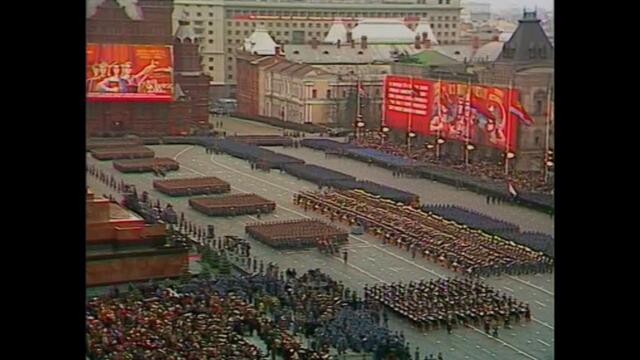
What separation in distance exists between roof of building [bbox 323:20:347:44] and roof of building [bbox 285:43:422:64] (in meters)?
0.02

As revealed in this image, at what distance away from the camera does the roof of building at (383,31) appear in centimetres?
210

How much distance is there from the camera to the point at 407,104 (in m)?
2.29

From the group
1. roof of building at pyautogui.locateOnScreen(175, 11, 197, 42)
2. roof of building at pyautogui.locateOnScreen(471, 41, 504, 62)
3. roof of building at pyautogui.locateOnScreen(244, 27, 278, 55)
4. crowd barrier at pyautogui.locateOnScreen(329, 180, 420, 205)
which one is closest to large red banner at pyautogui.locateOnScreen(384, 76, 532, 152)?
roof of building at pyautogui.locateOnScreen(471, 41, 504, 62)

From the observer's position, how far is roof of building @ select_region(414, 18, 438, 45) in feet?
7.04

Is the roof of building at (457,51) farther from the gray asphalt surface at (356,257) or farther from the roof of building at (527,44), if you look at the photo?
the gray asphalt surface at (356,257)

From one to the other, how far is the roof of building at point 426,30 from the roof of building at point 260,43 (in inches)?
14.9

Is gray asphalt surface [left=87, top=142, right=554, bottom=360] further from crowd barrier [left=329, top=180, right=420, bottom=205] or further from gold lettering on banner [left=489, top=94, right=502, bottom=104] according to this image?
gold lettering on banner [left=489, top=94, right=502, bottom=104]

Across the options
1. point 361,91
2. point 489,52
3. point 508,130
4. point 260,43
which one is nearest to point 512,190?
point 508,130

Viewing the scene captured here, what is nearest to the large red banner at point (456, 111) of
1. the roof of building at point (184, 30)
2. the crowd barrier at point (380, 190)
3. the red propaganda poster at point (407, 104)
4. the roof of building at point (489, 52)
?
the red propaganda poster at point (407, 104)

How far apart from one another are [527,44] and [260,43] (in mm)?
664

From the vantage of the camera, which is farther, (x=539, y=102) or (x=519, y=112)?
(x=519, y=112)

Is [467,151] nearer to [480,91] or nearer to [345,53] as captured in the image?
[480,91]
